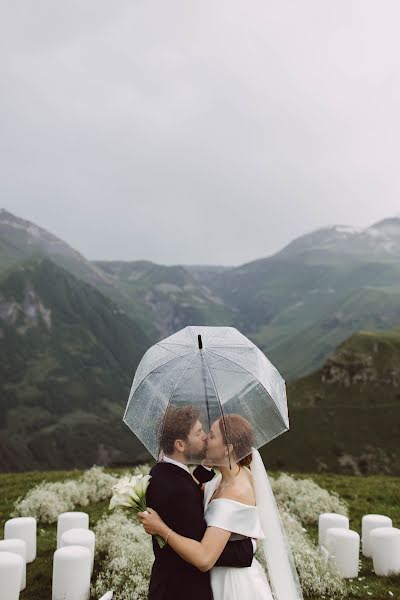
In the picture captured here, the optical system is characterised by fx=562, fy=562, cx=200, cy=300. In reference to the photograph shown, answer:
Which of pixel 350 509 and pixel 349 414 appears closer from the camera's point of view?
pixel 350 509

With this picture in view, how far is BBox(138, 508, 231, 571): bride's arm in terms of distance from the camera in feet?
17.8

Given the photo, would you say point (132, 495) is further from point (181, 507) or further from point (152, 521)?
point (181, 507)

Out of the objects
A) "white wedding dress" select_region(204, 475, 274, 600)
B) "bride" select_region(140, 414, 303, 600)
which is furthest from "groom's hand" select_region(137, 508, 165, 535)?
"white wedding dress" select_region(204, 475, 274, 600)

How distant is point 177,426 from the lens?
5781 mm

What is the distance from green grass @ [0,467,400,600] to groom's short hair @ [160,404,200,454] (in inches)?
257

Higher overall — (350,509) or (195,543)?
(195,543)

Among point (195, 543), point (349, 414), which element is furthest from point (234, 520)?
point (349, 414)

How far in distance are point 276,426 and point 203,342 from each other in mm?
1338

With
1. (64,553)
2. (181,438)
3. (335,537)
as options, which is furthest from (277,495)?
(181,438)

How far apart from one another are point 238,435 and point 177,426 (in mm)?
693

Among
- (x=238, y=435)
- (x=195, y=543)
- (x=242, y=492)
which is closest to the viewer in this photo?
(x=195, y=543)

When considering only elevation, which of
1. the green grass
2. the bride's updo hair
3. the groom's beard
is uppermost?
the bride's updo hair

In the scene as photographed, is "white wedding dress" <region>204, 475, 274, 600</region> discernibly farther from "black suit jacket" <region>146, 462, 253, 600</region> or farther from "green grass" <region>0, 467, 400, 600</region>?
"green grass" <region>0, 467, 400, 600</region>

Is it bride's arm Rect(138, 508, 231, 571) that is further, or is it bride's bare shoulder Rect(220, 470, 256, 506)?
bride's bare shoulder Rect(220, 470, 256, 506)
